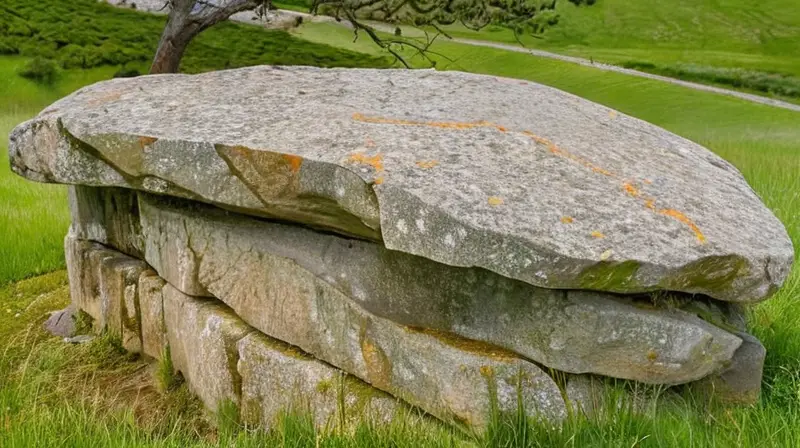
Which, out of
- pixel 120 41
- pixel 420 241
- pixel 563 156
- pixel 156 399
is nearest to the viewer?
pixel 420 241

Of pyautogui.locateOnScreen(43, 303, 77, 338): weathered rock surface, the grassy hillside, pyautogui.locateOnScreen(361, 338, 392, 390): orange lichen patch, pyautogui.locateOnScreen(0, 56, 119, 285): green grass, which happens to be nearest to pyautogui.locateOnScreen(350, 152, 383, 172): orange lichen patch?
pyautogui.locateOnScreen(361, 338, 392, 390): orange lichen patch

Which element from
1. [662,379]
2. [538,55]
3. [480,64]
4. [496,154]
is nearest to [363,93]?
[496,154]

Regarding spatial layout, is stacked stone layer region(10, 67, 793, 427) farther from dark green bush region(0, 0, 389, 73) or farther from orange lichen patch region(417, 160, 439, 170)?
dark green bush region(0, 0, 389, 73)

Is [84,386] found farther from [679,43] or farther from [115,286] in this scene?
[679,43]

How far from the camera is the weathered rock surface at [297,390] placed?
349 centimetres

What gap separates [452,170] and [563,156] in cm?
67

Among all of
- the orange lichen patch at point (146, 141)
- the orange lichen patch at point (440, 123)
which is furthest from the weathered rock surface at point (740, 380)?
the orange lichen patch at point (146, 141)

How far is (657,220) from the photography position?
3.02m

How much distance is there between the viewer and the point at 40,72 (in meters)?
29.3

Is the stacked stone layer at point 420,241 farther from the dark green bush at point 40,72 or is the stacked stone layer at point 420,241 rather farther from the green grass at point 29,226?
the dark green bush at point 40,72

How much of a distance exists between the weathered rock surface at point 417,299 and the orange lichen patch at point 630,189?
505mm

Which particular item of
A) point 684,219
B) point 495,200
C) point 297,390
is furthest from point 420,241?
point 297,390

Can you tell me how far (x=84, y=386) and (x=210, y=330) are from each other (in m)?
0.96

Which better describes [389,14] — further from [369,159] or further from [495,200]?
[495,200]
